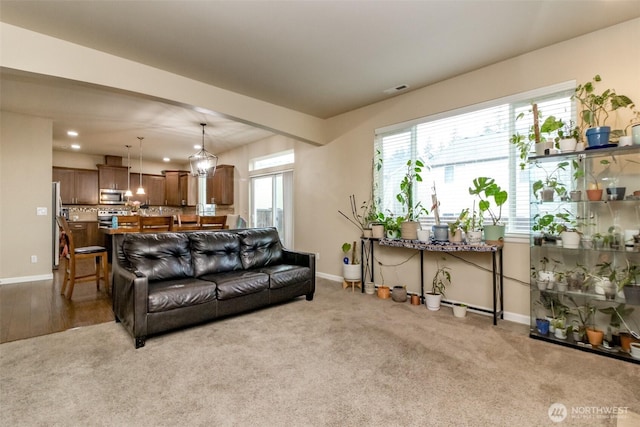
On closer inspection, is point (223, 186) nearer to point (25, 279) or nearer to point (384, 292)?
point (25, 279)

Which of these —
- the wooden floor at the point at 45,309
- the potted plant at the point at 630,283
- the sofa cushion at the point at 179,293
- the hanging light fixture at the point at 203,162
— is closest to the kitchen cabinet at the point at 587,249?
the potted plant at the point at 630,283

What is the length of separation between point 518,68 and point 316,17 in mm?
2286

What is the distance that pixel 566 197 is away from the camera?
2.79 meters

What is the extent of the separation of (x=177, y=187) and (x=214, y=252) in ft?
21.2

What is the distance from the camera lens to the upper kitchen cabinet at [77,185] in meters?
7.75

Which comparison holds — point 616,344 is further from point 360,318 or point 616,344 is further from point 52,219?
point 52,219

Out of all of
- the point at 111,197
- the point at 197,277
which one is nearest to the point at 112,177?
the point at 111,197

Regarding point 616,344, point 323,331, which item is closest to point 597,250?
point 616,344

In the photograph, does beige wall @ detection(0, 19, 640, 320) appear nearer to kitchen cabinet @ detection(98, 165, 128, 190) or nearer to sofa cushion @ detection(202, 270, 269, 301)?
sofa cushion @ detection(202, 270, 269, 301)

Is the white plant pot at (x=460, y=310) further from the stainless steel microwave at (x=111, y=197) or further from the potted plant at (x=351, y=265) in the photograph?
the stainless steel microwave at (x=111, y=197)

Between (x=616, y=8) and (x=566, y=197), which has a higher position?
(x=616, y=8)

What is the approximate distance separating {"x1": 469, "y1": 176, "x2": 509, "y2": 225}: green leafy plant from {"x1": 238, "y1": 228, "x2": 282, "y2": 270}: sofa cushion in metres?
2.64

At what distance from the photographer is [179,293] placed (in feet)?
9.37

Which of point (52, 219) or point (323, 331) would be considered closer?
point (323, 331)
